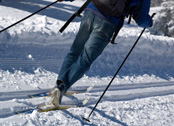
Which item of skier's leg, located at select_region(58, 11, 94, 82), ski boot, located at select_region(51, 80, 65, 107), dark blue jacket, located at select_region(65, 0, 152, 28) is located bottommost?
ski boot, located at select_region(51, 80, 65, 107)

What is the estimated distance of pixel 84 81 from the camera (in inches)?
190

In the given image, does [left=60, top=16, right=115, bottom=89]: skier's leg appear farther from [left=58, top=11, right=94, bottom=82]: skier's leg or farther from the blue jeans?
[left=58, top=11, right=94, bottom=82]: skier's leg

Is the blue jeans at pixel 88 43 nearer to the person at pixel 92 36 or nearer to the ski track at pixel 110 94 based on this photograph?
the person at pixel 92 36

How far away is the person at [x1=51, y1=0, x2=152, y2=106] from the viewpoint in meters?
3.30

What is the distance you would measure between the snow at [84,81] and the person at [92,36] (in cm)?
40

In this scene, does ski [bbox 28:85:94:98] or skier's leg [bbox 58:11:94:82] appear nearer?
skier's leg [bbox 58:11:94:82]

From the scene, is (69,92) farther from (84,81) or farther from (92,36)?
(92,36)

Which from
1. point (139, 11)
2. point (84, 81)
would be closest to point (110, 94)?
point (84, 81)

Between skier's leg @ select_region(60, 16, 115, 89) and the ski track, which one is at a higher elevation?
skier's leg @ select_region(60, 16, 115, 89)

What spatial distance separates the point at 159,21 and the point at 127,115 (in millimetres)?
12654

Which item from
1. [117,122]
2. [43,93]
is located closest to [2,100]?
[43,93]

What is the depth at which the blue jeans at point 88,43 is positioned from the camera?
332cm

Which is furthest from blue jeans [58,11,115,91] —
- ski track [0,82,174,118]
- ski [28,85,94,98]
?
ski track [0,82,174,118]

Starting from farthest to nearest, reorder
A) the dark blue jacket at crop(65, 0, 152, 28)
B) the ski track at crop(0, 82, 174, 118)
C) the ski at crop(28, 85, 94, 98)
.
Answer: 1. the ski at crop(28, 85, 94, 98)
2. the ski track at crop(0, 82, 174, 118)
3. the dark blue jacket at crop(65, 0, 152, 28)
